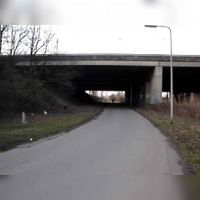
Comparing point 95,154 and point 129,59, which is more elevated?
point 129,59

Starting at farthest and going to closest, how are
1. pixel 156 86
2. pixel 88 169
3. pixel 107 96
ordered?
1. pixel 107 96
2. pixel 156 86
3. pixel 88 169

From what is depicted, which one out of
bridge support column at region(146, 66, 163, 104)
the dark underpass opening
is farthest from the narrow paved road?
the dark underpass opening

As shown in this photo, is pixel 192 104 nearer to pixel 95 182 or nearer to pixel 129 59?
pixel 129 59

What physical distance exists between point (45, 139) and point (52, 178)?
9072 mm

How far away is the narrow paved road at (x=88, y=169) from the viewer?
733 centimetres

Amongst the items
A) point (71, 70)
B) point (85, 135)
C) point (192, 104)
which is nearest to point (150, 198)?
point (85, 135)

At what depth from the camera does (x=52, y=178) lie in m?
9.16

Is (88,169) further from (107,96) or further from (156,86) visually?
(107,96)

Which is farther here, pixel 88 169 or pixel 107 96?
pixel 107 96

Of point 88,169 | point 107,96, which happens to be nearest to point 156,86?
point 88,169

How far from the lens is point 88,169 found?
34.5 feet

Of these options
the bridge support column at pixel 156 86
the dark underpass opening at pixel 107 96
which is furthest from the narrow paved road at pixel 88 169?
the dark underpass opening at pixel 107 96

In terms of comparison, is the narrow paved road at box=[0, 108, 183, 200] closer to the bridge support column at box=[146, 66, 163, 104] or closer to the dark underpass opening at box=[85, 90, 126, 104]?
the bridge support column at box=[146, 66, 163, 104]

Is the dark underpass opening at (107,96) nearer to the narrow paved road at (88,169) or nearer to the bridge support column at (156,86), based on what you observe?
the bridge support column at (156,86)
